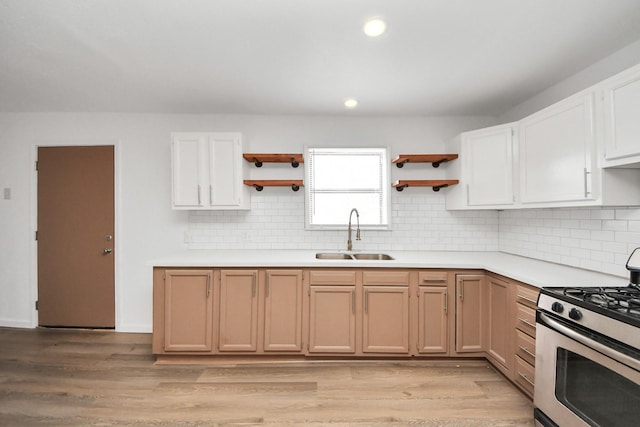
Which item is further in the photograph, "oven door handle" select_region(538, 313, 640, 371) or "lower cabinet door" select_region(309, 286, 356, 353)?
"lower cabinet door" select_region(309, 286, 356, 353)

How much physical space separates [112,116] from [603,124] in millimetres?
4420

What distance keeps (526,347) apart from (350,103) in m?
2.50

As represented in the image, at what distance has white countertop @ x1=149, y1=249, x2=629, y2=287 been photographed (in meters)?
Result: 2.03

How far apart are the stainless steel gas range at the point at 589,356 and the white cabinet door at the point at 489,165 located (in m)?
1.14

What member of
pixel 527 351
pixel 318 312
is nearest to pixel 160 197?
pixel 318 312

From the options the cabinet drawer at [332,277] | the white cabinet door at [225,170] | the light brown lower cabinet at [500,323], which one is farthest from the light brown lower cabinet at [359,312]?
the white cabinet door at [225,170]

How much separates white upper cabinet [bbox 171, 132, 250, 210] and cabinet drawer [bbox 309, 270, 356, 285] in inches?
→ 46.4

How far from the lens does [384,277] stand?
262 cm

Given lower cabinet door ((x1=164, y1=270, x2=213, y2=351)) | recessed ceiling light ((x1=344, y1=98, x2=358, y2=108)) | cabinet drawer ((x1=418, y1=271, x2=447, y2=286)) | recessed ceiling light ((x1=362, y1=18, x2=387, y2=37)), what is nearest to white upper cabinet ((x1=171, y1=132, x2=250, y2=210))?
lower cabinet door ((x1=164, y1=270, x2=213, y2=351))

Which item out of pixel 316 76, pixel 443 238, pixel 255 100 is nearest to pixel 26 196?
pixel 255 100

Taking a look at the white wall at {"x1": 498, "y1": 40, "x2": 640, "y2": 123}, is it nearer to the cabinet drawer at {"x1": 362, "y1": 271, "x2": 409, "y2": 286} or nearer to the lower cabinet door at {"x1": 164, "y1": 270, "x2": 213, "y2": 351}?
the cabinet drawer at {"x1": 362, "y1": 271, "x2": 409, "y2": 286}

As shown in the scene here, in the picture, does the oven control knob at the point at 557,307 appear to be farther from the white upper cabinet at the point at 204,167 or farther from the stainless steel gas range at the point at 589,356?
the white upper cabinet at the point at 204,167

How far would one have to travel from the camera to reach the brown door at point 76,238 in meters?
3.34

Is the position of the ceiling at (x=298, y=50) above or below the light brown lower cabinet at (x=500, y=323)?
above
